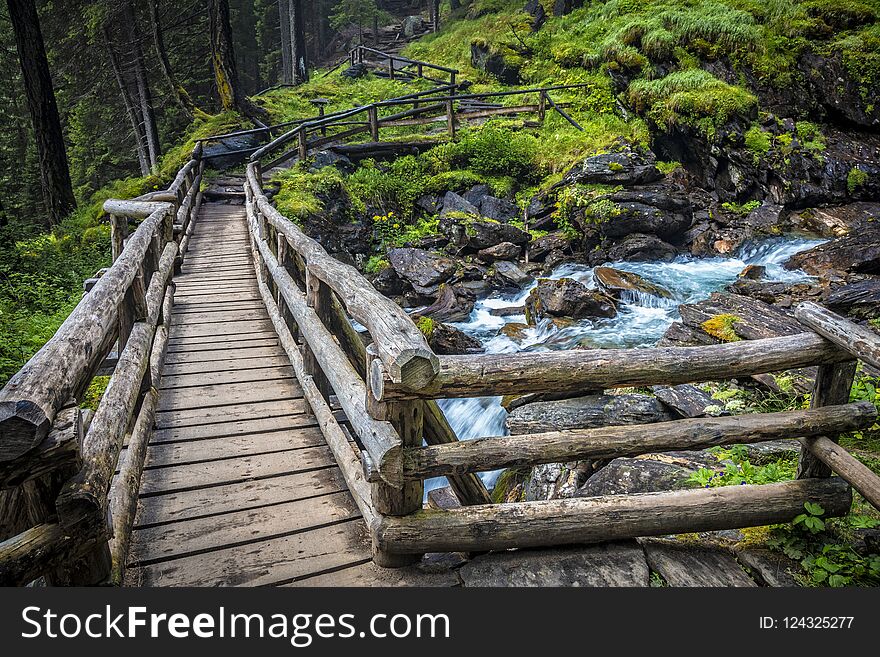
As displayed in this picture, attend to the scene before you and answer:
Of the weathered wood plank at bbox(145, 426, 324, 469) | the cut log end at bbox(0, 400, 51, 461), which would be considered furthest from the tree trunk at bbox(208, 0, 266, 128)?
the cut log end at bbox(0, 400, 51, 461)

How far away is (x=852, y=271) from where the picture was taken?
10469mm

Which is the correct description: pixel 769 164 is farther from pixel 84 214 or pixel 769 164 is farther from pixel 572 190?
pixel 84 214

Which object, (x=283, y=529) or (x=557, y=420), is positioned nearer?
(x=283, y=529)

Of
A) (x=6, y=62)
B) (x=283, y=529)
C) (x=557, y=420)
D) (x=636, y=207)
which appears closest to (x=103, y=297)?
(x=283, y=529)

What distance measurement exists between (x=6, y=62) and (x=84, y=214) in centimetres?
1141

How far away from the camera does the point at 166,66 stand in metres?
20.0

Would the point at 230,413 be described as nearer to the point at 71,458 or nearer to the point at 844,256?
the point at 71,458

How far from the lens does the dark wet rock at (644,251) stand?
13.1 m

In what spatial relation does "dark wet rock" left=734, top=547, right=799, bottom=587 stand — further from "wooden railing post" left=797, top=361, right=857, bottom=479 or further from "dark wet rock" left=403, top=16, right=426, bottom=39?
"dark wet rock" left=403, top=16, right=426, bottom=39

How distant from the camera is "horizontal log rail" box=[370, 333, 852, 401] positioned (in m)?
2.91

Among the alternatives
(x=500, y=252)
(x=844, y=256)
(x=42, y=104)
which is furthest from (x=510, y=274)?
(x=42, y=104)

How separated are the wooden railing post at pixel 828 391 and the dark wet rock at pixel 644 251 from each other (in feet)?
32.3

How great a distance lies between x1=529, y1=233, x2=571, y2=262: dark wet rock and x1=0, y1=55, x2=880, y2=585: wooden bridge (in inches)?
375

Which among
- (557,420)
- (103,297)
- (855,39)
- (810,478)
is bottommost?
(557,420)
